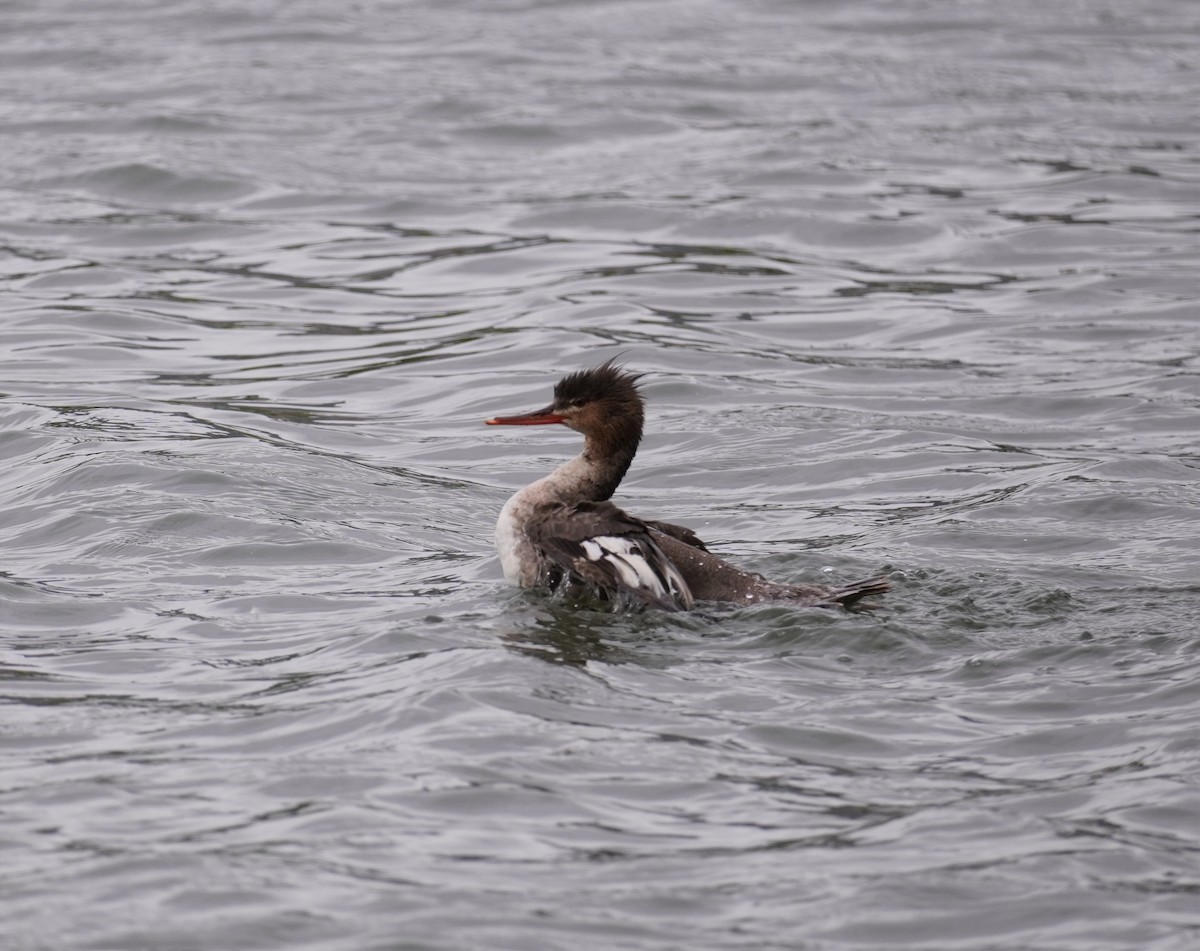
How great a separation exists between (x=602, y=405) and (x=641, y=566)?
0.94 metres

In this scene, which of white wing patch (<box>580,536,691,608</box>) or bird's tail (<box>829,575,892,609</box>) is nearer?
bird's tail (<box>829,575,892,609</box>)

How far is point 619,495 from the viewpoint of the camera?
1005 centimetres

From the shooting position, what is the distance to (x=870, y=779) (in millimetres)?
6078

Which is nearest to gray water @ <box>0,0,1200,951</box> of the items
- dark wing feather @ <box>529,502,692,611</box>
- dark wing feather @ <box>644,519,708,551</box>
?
dark wing feather @ <box>529,502,692,611</box>

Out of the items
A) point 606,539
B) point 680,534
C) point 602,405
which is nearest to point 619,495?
point 602,405

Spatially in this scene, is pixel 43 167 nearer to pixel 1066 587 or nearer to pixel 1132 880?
pixel 1066 587

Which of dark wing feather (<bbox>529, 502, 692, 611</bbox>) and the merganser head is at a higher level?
the merganser head

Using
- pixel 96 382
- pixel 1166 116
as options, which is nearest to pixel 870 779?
pixel 96 382

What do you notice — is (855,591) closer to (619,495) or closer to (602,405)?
(602,405)

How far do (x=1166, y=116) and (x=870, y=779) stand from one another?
14321mm

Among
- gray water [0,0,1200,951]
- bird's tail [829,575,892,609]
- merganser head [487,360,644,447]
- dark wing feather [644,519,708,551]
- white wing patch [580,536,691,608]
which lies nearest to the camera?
gray water [0,0,1200,951]

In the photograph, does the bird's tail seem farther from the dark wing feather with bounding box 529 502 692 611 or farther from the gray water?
the dark wing feather with bounding box 529 502 692 611

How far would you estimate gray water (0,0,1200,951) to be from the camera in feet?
18.0

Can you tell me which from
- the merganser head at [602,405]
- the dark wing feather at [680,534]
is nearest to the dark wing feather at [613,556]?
the dark wing feather at [680,534]
